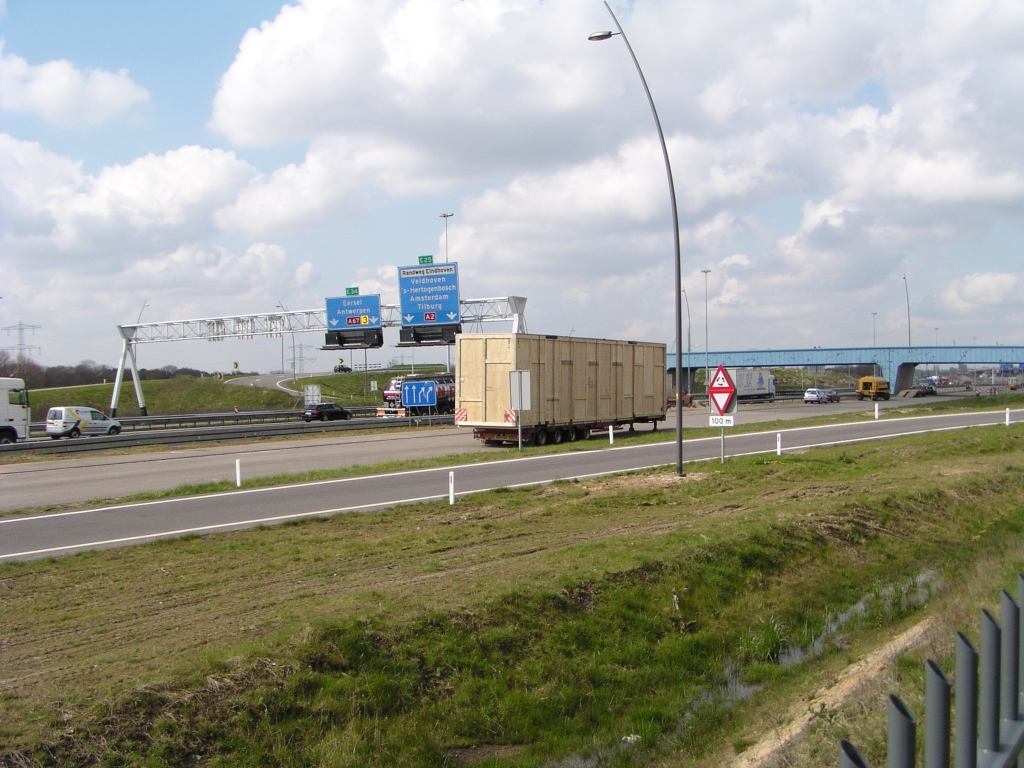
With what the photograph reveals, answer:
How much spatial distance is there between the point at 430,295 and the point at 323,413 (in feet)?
44.3

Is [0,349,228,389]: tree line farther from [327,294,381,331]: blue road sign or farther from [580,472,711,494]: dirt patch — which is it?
[580,472,711,494]: dirt patch

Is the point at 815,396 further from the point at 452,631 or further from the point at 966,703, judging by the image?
the point at 966,703

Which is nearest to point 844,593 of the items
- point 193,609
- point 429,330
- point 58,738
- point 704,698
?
point 704,698

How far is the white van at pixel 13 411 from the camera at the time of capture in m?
39.0

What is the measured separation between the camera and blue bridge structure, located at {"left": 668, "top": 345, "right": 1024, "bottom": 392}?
296 feet

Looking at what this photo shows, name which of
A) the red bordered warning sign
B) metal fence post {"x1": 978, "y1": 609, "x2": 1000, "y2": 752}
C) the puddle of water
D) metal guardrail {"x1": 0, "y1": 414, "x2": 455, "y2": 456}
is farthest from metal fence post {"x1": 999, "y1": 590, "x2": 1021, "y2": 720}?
metal guardrail {"x1": 0, "y1": 414, "x2": 455, "y2": 456}

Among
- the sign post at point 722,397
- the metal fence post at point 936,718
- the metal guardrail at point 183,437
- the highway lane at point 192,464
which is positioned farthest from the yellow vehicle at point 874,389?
the metal fence post at point 936,718

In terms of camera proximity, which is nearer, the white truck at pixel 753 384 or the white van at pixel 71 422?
the white van at pixel 71 422

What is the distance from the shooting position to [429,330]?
5097cm

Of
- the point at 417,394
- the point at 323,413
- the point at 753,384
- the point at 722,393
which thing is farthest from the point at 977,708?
the point at 753,384

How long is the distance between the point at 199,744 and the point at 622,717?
3854 mm

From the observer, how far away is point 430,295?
4988 centimetres

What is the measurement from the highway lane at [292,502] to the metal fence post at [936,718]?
12336 mm

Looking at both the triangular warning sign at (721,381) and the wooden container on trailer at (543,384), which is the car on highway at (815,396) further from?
the triangular warning sign at (721,381)
